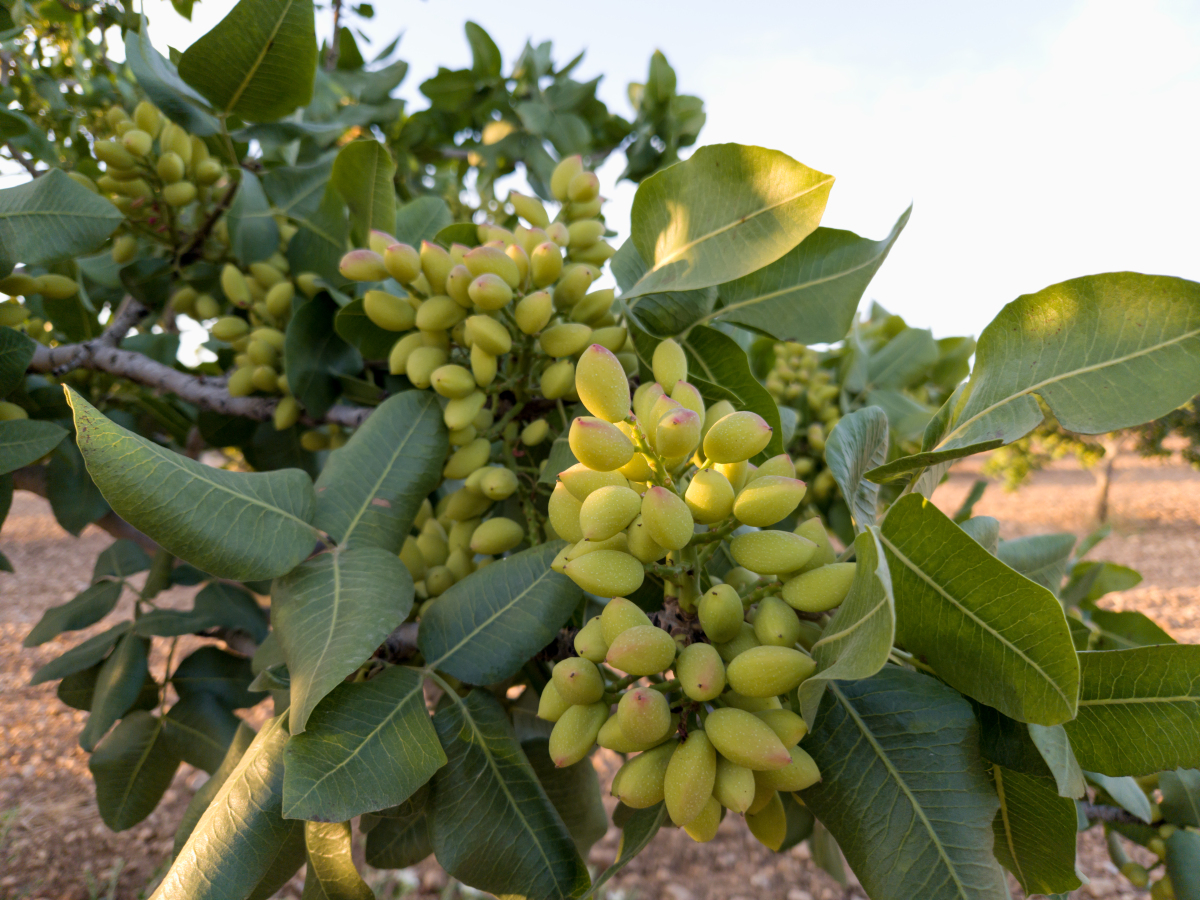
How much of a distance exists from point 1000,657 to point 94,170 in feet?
5.42

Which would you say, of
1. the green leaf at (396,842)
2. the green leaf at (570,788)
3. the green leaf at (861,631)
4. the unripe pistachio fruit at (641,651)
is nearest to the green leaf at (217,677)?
the green leaf at (396,842)

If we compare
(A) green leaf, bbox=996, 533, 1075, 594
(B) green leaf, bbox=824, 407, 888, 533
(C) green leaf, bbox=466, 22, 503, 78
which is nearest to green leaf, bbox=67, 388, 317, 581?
(B) green leaf, bbox=824, 407, 888, 533

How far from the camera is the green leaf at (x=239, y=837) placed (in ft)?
1.75

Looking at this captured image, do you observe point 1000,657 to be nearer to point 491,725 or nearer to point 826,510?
point 491,725

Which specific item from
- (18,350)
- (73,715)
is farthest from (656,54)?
(73,715)

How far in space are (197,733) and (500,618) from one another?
75 centimetres

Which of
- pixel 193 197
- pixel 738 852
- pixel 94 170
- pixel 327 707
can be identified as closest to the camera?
pixel 327 707

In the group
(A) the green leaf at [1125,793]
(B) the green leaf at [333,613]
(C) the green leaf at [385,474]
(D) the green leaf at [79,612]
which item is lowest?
(D) the green leaf at [79,612]

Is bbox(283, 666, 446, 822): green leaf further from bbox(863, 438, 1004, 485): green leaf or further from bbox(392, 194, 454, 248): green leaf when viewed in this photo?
bbox(392, 194, 454, 248): green leaf

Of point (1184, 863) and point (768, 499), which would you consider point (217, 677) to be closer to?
point (768, 499)

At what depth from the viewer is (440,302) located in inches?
29.9

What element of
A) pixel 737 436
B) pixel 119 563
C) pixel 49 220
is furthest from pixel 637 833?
pixel 119 563

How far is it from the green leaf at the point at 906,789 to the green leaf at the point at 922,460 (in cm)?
15

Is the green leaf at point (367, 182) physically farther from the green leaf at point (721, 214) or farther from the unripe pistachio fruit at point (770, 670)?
the unripe pistachio fruit at point (770, 670)
